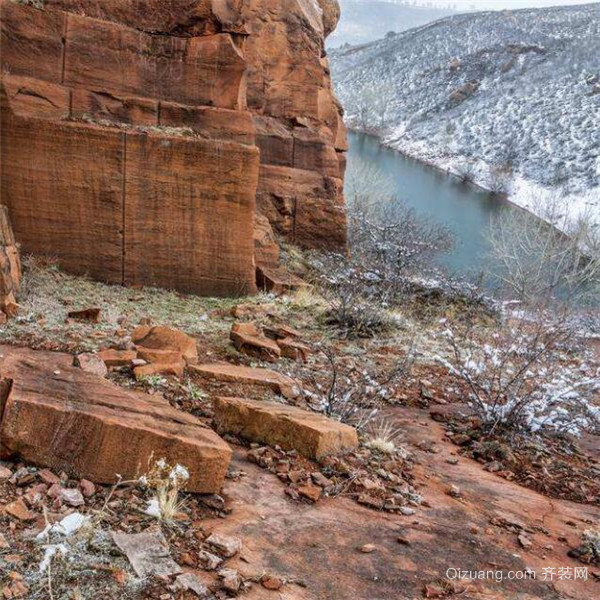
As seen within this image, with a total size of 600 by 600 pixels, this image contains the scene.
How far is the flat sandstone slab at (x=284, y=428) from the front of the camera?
3.95 metres

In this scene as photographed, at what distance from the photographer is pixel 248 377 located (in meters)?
5.18

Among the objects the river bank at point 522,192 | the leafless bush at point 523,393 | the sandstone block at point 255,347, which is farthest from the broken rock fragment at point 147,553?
the river bank at point 522,192

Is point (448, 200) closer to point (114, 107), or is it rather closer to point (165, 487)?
point (114, 107)

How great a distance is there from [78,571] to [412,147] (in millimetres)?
53455

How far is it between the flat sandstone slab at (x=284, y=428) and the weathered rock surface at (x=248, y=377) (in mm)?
784

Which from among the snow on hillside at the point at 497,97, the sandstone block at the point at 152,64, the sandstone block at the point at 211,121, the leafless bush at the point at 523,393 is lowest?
the leafless bush at the point at 523,393

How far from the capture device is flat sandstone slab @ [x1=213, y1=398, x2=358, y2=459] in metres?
3.95

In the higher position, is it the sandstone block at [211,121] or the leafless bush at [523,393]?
the sandstone block at [211,121]

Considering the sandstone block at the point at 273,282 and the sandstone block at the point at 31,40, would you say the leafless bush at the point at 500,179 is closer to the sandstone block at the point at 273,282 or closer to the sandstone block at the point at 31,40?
the sandstone block at the point at 273,282

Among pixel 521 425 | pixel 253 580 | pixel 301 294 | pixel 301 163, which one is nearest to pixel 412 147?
pixel 301 163

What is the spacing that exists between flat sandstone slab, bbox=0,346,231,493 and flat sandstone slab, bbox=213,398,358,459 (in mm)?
648

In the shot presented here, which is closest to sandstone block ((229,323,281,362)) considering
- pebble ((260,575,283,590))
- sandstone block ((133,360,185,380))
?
sandstone block ((133,360,185,380))

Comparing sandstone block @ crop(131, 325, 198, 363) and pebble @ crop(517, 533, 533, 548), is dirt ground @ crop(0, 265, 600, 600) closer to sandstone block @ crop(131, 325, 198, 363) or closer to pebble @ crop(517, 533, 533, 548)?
pebble @ crop(517, 533, 533, 548)

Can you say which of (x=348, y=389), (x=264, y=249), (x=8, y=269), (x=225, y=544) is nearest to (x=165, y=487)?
(x=225, y=544)
